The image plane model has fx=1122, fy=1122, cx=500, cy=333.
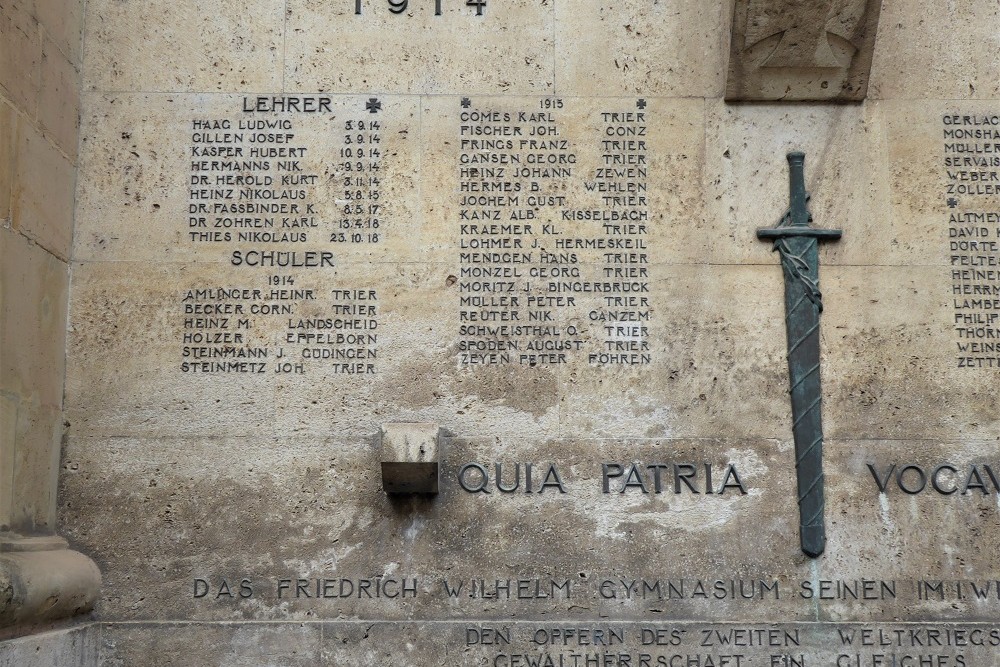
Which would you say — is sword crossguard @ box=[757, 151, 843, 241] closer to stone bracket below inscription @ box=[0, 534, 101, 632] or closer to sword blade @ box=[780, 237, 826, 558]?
sword blade @ box=[780, 237, 826, 558]

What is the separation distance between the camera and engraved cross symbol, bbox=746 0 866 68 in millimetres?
8344

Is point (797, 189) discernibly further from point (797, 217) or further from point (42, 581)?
point (42, 581)

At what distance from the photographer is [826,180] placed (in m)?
8.58

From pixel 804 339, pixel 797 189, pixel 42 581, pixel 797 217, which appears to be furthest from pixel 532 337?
pixel 42 581

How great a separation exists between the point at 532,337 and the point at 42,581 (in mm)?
3702

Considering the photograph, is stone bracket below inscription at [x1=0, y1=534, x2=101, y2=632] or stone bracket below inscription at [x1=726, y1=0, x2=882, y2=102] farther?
stone bracket below inscription at [x1=726, y1=0, x2=882, y2=102]

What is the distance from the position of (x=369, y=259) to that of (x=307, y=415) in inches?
49.4

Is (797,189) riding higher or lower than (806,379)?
higher

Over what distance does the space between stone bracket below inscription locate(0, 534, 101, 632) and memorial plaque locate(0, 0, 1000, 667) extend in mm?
199

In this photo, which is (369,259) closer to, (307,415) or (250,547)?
(307,415)

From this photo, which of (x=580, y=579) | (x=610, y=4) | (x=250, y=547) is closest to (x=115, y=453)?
(x=250, y=547)

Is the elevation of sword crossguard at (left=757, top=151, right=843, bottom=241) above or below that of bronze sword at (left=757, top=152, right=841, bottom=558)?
above

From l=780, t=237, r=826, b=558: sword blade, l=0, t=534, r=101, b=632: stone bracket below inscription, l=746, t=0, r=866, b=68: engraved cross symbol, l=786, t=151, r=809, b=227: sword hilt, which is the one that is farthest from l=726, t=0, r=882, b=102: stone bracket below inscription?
l=0, t=534, r=101, b=632: stone bracket below inscription

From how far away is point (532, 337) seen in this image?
831 cm
